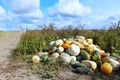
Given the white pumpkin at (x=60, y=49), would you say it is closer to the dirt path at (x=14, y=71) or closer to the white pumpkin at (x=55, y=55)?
the white pumpkin at (x=55, y=55)

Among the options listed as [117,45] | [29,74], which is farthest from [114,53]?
[29,74]

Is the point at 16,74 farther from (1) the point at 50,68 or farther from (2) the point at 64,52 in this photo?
(2) the point at 64,52

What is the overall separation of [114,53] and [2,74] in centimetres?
338

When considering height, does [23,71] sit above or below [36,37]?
below

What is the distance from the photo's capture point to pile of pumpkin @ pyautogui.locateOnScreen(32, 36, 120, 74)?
22.6 ft

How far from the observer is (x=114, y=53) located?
27.0ft

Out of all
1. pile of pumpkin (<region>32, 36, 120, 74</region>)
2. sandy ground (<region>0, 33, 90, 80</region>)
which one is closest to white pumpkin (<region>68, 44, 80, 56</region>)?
pile of pumpkin (<region>32, 36, 120, 74</region>)

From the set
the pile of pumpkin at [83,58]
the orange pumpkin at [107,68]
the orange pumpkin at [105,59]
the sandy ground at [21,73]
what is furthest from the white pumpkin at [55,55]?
the orange pumpkin at [107,68]

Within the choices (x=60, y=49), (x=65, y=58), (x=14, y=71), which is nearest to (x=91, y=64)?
(x=65, y=58)

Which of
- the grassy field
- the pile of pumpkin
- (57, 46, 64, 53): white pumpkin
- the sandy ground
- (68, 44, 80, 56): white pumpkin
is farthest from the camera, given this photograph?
(57, 46, 64, 53): white pumpkin

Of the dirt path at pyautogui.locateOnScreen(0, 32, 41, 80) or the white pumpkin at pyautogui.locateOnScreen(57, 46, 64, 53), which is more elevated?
the white pumpkin at pyautogui.locateOnScreen(57, 46, 64, 53)

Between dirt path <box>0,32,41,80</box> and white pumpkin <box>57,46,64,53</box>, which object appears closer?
dirt path <box>0,32,41,80</box>

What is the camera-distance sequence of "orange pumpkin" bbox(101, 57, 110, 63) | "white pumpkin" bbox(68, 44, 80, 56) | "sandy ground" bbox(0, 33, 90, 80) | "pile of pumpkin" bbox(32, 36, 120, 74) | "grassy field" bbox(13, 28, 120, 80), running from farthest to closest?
"white pumpkin" bbox(68, 44, 80, 56) < "orange pumpkin" bbox(101, 57, 110, 63) < "pile of pumpkin" bbox(32, 36, 120, 74) < "grassy field" bbox(13, 28, 120, 80) < "sandy ground" bbox(0, 33, 90, 80)

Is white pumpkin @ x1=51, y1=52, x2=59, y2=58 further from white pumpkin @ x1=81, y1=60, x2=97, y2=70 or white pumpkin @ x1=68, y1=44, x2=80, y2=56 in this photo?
white pumpkin @ x1=81, y1=60, x2=97, y2=70
